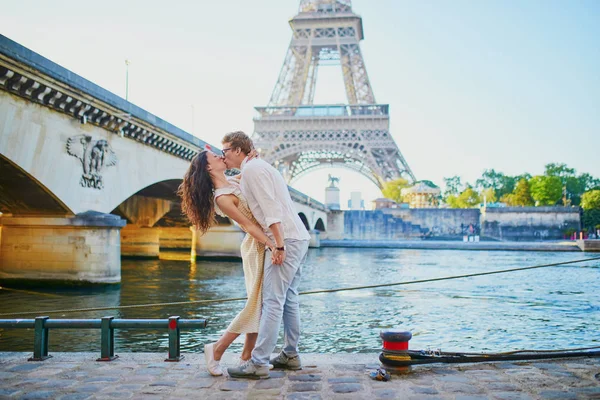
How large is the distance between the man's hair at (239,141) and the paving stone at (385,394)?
1.93 meters

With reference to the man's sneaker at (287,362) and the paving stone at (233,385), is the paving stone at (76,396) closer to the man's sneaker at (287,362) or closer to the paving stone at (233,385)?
the paving stone at (233,385)

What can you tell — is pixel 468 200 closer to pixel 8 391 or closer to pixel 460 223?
pixel 460 223

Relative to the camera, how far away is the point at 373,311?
38.2ft

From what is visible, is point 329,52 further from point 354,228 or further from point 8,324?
point 8,324

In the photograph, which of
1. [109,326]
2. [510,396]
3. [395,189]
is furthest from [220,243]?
[395,189]

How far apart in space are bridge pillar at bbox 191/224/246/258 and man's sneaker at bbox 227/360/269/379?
80.5 feet

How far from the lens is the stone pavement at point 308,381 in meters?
4.01

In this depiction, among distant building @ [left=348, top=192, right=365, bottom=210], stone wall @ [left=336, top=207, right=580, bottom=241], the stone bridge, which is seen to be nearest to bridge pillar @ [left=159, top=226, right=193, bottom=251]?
the stone bridge

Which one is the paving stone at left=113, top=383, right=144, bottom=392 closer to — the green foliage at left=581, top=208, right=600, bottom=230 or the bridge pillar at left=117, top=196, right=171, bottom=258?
the bridge pillar at left=117, top=196, right=171, bottom=258

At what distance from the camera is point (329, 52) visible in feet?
238

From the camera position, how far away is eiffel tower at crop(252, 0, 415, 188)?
2486 inches

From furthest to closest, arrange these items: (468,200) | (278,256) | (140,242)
Result: (468,200), (140,242), (278,256)

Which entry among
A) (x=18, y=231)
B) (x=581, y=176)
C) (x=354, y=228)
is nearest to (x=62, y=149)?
(x=18, y=231)

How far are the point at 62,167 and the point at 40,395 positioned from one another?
1173cm
